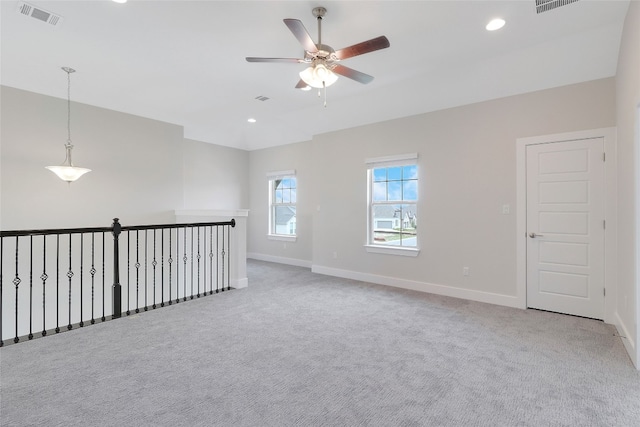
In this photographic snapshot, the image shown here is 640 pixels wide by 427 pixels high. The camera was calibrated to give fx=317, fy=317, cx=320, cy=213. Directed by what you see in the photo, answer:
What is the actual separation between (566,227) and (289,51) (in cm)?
370

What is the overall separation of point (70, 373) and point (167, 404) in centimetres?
94

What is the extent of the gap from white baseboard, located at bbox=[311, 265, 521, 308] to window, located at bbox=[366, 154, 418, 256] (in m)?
0.46

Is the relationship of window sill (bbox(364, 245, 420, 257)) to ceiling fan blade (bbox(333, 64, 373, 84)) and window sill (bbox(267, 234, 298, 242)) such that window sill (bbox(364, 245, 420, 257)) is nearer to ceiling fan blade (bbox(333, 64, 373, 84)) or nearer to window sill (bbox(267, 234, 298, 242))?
window sill (bbox(267, 234, 298, 242))

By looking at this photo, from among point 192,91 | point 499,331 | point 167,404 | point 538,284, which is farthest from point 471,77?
point 167,404

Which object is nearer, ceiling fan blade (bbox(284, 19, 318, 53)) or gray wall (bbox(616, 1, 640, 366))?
ceiling fan blade (bbox(284, 19, 318, 53))

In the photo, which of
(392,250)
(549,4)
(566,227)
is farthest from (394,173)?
(549,4)

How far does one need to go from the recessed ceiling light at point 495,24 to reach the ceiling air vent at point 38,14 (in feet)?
12.7

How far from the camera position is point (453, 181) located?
14.8 feet

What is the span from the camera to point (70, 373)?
2.33 metres

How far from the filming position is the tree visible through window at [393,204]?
5023 millimetres

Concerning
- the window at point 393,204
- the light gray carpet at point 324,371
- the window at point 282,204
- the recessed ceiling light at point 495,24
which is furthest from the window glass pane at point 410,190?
the window at point 282,204

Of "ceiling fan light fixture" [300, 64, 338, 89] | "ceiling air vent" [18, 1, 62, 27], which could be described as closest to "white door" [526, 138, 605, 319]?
"ceiling fan light fixture" [300, 64, 338, 89]

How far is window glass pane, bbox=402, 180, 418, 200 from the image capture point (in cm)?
497

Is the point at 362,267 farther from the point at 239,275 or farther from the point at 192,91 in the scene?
the point at 192,91
